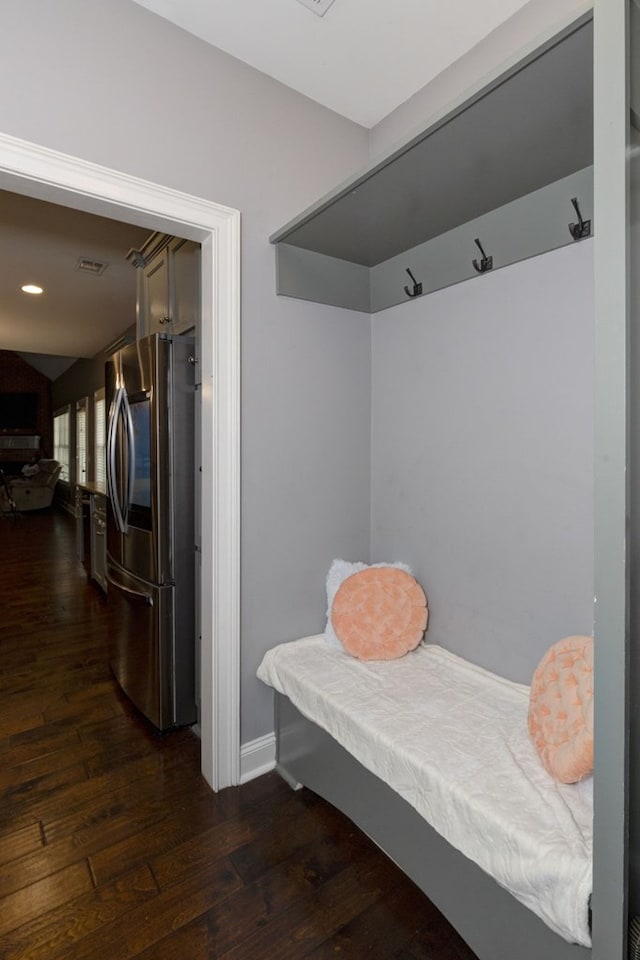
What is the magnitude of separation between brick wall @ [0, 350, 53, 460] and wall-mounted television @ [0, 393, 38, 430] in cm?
9

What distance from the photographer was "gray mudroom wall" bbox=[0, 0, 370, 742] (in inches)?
59.2

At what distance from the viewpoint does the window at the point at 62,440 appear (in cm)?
973

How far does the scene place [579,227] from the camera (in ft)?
4.84

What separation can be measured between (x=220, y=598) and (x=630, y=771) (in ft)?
4.54

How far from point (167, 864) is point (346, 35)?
2918 millimetres

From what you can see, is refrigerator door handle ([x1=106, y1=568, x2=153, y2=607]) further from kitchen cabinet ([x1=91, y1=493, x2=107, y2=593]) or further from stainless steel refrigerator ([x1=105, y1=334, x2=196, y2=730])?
kitchen cabinet ([x1=91, y1=493, x2=107, y2=593])

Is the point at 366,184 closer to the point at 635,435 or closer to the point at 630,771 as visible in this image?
the point at 635,435

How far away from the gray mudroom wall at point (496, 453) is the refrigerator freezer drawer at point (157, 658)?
1.08 meters

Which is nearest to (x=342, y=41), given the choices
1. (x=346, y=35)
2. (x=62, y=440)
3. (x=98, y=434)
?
(x=346, y=35)

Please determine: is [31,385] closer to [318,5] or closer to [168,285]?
[168,285]

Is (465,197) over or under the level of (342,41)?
under

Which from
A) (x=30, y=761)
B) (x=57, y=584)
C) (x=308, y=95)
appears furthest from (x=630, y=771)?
(x=57, y=584)

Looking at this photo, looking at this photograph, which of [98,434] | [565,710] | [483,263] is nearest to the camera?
[565,710]

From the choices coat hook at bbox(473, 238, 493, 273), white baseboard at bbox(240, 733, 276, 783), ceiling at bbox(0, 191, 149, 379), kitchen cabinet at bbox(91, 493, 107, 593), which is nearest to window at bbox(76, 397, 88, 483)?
ceiling at bbox(0, 191, 149, 379)
